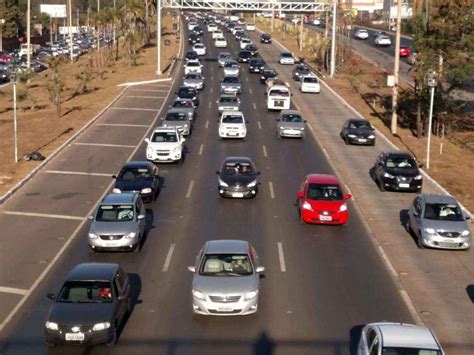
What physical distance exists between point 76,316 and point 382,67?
7733 cm

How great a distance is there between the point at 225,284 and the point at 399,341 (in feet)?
18.7

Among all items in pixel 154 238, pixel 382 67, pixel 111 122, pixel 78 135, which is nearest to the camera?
pixel 154 238

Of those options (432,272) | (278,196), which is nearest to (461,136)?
(278,196)

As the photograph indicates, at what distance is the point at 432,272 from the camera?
24.6 metres

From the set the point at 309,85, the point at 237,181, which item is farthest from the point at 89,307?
the point at 309,85

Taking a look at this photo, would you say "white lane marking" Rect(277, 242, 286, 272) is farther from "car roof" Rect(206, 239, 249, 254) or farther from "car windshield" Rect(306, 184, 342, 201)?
"car windshield" Rect(306, 184, 342, 201)

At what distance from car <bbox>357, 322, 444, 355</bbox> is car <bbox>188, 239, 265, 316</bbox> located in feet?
14.1

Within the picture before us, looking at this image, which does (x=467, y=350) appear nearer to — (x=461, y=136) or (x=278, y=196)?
(x=278, y=196)

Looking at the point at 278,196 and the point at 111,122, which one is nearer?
the point at 278,196

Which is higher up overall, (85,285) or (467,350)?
(85,285)

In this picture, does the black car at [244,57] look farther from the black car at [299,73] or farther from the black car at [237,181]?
the black car at [237,181]

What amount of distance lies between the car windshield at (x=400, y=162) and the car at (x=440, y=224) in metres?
7.87

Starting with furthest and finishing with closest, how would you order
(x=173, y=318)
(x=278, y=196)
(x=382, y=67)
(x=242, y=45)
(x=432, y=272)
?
(x=242, y=45), (x=382, y=67), (x=278, y=196), (x=432, y=272), (x=173, y=318)

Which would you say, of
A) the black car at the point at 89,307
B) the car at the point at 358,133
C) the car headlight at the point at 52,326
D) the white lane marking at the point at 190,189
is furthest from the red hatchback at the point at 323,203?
the car at the point at 358,133
